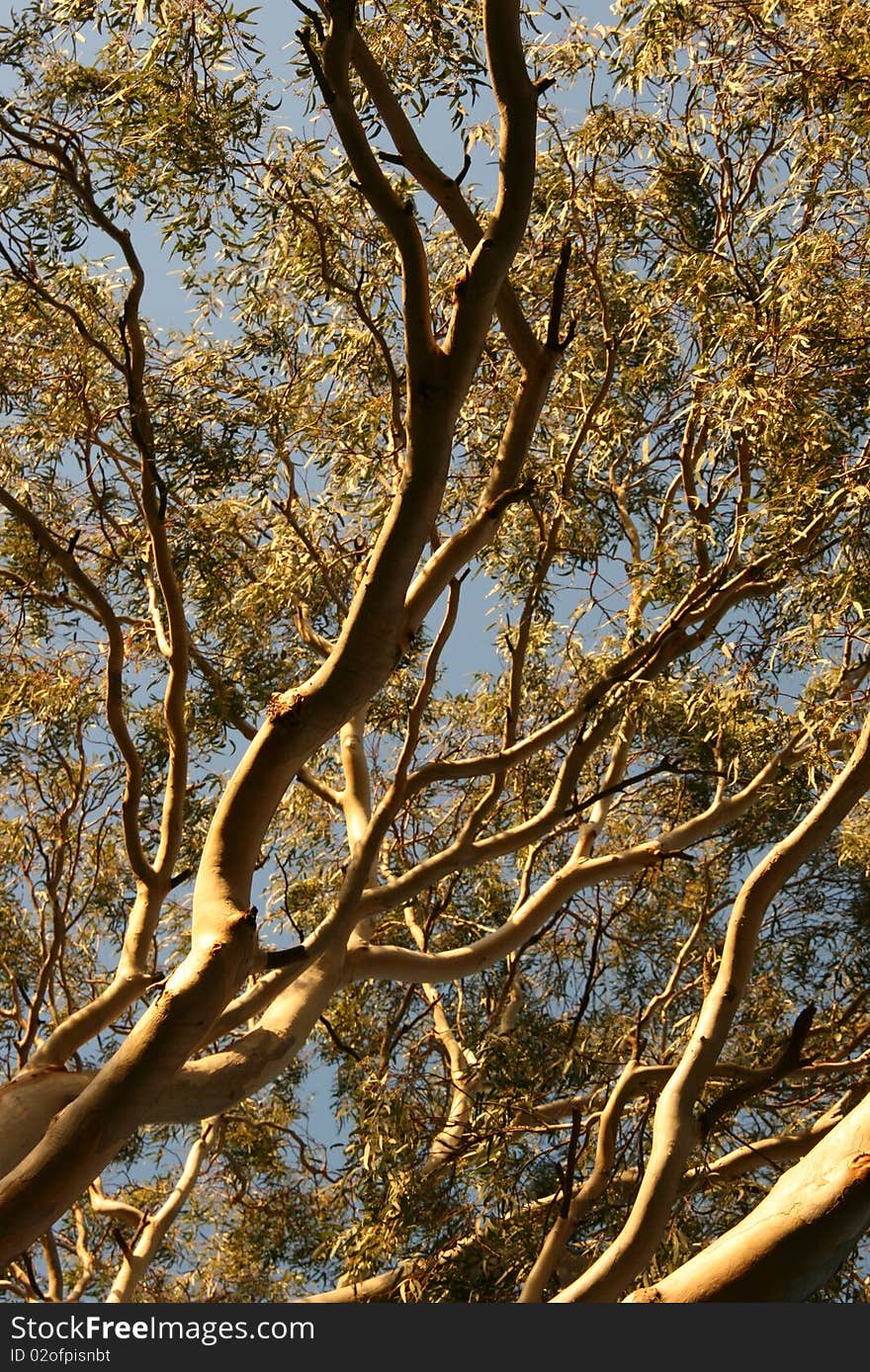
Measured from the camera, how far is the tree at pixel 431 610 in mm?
2932

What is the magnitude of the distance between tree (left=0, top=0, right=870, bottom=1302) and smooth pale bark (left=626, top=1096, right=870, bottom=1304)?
51 millimetres

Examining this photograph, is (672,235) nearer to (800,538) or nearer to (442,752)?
(800,538)

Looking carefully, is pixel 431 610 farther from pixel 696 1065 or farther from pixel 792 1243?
pixel 792 1243

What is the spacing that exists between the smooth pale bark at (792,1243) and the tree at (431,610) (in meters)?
0.05

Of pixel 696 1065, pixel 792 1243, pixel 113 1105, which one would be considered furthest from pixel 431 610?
pixel 792 1243

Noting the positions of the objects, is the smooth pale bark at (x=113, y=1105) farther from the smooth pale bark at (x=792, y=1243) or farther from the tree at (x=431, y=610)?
the smooth pale bark at (x=792, y=1243)

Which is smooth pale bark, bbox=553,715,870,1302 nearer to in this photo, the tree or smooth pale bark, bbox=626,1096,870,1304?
the tree

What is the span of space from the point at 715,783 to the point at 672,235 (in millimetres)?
2218

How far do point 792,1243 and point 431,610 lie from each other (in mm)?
3181

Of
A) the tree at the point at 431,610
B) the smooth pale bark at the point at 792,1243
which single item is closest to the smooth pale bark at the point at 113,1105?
the tree at the point at 431,610

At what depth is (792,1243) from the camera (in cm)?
184

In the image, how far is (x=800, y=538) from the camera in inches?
152

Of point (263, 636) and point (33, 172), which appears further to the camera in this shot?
point (263, 636)

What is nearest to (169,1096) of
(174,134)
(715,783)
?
(174,134)
